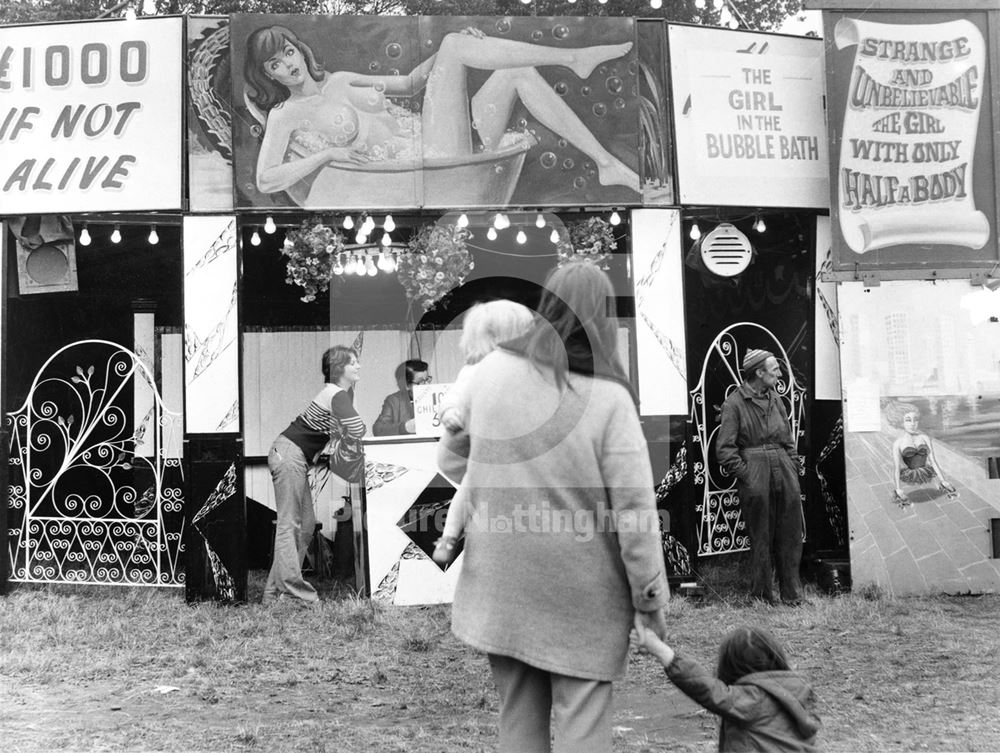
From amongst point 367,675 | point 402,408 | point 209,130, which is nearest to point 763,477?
point 402,408

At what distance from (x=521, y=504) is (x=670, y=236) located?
5571 mm

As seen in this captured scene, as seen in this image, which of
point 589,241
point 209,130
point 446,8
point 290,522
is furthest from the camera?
point 446,8

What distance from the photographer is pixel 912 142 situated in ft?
29.9

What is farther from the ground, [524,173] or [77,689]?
[524,173]

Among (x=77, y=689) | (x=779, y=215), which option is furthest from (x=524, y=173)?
(x=77, y=689)

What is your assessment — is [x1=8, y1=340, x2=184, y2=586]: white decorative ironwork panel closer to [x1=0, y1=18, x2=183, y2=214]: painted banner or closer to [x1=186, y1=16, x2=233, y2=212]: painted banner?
[x1=0, y1=18, x2=183, y2=214]: painted banner

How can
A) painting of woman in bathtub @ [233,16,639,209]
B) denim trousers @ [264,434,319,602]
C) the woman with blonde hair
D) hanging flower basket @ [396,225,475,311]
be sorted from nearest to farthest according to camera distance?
1. the woman with blonde hair
2. painting of woman in bathtub @ [233,16,639,209]
3. denim trousers @ [264,434,319,602]
4. hanging flower basket @ [396,225,475,311]

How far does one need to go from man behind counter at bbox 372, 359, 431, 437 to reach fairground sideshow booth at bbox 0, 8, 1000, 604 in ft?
0.45

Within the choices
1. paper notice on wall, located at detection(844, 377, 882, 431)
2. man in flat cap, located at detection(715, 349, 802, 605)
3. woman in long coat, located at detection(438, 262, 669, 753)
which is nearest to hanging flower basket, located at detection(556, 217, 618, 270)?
man in flat cap, located at detection(715, 349, 802, 605)

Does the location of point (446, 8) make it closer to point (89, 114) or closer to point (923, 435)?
point (89, 114)

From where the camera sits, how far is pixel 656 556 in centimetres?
352

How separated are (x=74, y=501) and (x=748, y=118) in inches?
249

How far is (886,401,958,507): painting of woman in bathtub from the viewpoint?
8.95 meters

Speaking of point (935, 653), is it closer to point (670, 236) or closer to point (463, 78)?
point (670, 236)
